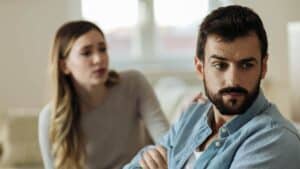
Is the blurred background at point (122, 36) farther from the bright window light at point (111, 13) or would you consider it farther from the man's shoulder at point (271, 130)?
the man's shoulder at point (271, 130)

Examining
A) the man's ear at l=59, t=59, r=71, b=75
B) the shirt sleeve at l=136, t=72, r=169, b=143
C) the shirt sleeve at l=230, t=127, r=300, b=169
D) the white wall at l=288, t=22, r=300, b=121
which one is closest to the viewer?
the shirt sleeve at l=230, t=127, r=300, b=169

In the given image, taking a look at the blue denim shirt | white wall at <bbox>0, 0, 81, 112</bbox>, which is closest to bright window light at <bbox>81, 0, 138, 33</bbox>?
white wall at <bbox>0, 0, 81, 112</bbox>

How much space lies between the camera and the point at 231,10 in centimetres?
136

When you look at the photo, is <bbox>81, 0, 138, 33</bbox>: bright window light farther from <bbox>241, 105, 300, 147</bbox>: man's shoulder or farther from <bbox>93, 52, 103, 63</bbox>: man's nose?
<bbox>241, 105, 300, 147</bbox>: man's shoulder

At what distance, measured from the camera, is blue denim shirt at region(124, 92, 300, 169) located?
4.07 ft

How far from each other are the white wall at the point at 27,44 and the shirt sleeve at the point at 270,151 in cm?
277

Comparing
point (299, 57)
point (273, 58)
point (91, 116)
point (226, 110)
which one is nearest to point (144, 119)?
point (91, 116)

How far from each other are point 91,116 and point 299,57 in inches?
33.0

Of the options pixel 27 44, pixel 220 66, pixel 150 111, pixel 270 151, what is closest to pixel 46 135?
pixel 150 111

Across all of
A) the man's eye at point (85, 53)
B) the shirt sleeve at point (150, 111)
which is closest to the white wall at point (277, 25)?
the shirt sleeve at point (150, 111)

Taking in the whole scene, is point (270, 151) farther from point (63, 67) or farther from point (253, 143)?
point (63, 67)

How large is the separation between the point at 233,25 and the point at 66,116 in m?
1.02

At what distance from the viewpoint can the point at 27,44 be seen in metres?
3.95

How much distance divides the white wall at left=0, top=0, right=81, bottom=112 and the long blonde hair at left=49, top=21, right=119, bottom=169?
5.60ft
